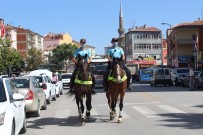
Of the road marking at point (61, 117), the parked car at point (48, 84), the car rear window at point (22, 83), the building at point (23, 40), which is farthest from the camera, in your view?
the building at point (23, 40)

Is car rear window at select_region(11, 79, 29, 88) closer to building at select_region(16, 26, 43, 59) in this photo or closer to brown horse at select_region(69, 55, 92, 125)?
brown horse at select_region(69, 55, 92, 125)

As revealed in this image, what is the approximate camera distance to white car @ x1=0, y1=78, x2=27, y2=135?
8516mm

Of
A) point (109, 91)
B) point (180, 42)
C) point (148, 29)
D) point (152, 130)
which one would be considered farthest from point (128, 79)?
point (148, 29)

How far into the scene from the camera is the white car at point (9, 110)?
8.52 m

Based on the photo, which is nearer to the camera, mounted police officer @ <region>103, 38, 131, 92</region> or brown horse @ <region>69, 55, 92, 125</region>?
brown horse @ <region>69, 55, 92, 125</region>

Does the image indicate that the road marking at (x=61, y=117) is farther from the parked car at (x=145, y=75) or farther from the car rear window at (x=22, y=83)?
the parked car at (x=145, y=75)

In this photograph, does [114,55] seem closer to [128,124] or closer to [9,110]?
[128,124]

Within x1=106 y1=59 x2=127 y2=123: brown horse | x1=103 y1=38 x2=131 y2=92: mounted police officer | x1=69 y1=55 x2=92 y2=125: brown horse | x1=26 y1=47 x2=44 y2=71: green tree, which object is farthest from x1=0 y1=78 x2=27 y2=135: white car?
x1=26 y1=47 x2=44 y2=71: green tree

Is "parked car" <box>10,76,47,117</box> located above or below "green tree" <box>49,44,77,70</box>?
below

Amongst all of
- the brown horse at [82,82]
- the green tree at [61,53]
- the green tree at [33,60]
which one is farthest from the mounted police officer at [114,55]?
the green tree at [61,53]

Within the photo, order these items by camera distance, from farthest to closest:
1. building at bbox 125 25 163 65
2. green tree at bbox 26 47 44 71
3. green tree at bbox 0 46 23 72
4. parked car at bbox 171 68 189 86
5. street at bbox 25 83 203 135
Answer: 1. building at bbox 125 25 163 65
2. green tree at bbox 26 47 44 71
3. green tree at bbox 0 46 23 72
4. parked car at bbox 171 68 189 86
5. street at bbox 25 83 203 135

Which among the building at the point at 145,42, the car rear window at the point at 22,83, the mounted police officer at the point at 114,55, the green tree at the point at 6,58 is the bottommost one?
the car rear window at the point at 22,83

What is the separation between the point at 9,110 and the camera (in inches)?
354

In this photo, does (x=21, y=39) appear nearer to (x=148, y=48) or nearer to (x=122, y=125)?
(x=148, y=48)
